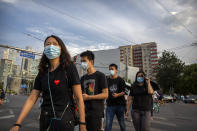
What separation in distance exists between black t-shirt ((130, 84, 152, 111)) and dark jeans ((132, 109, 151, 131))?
0.35ft

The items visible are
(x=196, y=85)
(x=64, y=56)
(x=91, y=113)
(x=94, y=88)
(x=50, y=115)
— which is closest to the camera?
(x=50, y=115)

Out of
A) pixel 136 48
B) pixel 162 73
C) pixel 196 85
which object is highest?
pixel 136 48

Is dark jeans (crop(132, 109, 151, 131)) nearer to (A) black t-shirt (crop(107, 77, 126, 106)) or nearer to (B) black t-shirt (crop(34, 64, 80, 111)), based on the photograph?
(A) black t-shirt (crop(107, 77, 126, 106))

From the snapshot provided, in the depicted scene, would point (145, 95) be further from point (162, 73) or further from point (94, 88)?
point (162, 73)

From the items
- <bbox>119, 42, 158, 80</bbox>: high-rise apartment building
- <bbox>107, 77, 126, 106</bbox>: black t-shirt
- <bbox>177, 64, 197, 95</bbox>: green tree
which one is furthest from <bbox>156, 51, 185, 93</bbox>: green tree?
<bbox>119, 42, 158, 80</bbox>: high-rise apartment building

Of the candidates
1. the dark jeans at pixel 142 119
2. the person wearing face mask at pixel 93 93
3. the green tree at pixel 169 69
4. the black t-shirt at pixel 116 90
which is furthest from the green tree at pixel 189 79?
the person wearing face mask at pixel 93 93

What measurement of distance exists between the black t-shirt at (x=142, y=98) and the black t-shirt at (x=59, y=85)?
241cm

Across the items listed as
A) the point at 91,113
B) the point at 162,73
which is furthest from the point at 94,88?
the point at 162,73

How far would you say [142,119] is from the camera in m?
3.73

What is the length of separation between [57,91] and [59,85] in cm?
7

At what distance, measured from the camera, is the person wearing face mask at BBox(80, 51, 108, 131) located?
2701 millimetres

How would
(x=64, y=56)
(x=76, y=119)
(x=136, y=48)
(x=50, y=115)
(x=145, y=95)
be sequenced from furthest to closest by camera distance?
(x=136, y=48), (x=145, y=95), (x=64, y=56), (x=76, y=119), (x=50, y=115)

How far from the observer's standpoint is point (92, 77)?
120 inches

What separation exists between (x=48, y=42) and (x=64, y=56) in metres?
0.28
